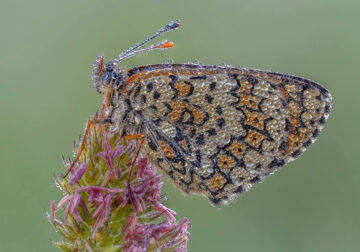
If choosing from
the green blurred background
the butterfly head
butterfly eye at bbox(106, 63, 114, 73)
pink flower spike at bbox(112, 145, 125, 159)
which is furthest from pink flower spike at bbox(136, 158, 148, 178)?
the green blurred background

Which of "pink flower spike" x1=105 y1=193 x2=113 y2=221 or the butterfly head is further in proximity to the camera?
the butterfly head

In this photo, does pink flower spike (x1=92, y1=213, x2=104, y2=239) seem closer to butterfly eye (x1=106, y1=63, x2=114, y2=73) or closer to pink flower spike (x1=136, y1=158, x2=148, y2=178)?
pink flower spike (x1=136, y1=158, x2=148, y2=178)

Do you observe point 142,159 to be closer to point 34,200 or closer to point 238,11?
point 34,200

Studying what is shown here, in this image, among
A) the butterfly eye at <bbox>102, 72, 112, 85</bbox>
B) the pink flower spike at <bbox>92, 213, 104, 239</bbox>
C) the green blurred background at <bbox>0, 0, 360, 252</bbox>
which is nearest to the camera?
the pink flower spike at <bbox>92, 213, 104, 239</bbox>

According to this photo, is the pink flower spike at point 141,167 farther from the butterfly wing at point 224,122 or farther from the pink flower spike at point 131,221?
the pink flower spike at point 131,221

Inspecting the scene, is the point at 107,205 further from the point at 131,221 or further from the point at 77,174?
the point at 77,174

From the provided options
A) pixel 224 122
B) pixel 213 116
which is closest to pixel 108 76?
pixel 213 116

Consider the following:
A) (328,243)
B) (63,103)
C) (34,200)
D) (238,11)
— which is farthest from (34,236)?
(238,11)
